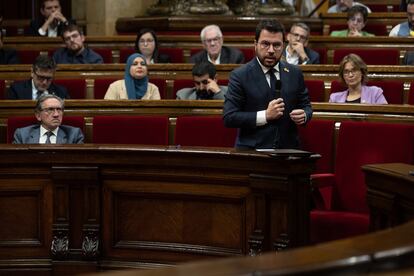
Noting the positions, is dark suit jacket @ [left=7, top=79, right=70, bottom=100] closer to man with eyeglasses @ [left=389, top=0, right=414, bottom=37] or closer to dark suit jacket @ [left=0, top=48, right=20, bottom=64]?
dark suit jacket @ [left=0, top=48, right=20, bottom=64]

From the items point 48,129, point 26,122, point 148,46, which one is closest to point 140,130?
point 48,129

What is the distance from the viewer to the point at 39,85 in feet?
20.3

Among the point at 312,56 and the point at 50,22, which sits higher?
the point at 50,22

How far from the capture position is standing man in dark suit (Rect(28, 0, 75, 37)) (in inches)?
338

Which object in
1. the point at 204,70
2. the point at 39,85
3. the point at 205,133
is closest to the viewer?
the point at 205,133

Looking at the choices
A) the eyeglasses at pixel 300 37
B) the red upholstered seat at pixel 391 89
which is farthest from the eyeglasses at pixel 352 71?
the eyeglasses at pixel 300 37

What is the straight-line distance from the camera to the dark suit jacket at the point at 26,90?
6.23 meters

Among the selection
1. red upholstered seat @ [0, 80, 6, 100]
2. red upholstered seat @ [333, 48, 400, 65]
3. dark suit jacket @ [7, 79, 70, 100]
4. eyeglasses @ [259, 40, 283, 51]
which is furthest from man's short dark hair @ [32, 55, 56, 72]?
red upholstered seat @ [333, 48, 400, 65]

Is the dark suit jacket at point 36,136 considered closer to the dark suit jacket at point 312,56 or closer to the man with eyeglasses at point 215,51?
the man with eyeglasses at point 215,51

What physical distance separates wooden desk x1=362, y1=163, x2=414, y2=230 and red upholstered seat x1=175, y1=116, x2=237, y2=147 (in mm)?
1374

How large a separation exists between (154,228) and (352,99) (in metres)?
1.78

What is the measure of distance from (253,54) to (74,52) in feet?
4.23

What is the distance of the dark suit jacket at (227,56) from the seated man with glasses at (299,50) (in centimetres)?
31

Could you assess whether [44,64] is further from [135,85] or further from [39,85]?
[135,85]
